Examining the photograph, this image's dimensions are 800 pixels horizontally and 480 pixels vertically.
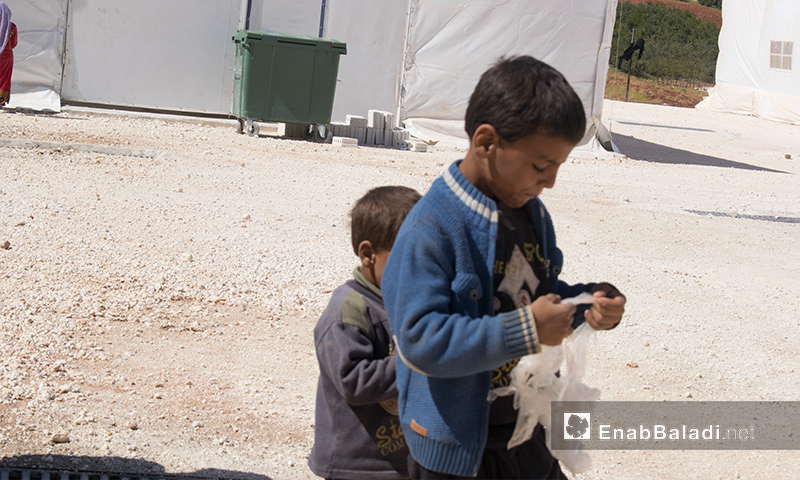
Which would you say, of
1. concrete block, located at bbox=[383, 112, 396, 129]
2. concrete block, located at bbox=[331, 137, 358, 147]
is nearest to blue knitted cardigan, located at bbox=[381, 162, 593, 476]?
concrete block, located at bbox=[331, 137, 358, 147]

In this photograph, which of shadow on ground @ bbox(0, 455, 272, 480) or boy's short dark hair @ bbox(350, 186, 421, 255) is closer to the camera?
boy's short dark hair @ bbox(350, 186, 421, 255)

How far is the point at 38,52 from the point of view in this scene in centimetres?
1285

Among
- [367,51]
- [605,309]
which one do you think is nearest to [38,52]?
[367,51]

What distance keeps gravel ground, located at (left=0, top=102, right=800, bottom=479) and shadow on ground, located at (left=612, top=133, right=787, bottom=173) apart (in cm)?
480

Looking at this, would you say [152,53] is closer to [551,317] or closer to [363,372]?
[363,372]

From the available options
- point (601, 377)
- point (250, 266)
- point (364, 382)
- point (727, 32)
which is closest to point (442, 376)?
point (364, 382)

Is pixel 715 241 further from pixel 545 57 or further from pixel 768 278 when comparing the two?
pixel 545 57

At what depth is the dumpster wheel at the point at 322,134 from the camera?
40.9ft

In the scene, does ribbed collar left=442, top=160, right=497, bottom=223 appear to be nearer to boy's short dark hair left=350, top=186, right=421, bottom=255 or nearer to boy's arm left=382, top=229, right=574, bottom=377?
boy's arm left=382, top=229, right=574, bottom=377

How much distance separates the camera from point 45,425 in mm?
3154

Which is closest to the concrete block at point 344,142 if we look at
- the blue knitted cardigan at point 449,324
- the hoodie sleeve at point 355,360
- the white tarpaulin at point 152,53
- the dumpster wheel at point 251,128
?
the dumpster wheel at point 251,128

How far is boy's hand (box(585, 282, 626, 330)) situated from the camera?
1.64m

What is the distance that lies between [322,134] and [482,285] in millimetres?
11070

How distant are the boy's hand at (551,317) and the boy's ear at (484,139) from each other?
1.05 feet
